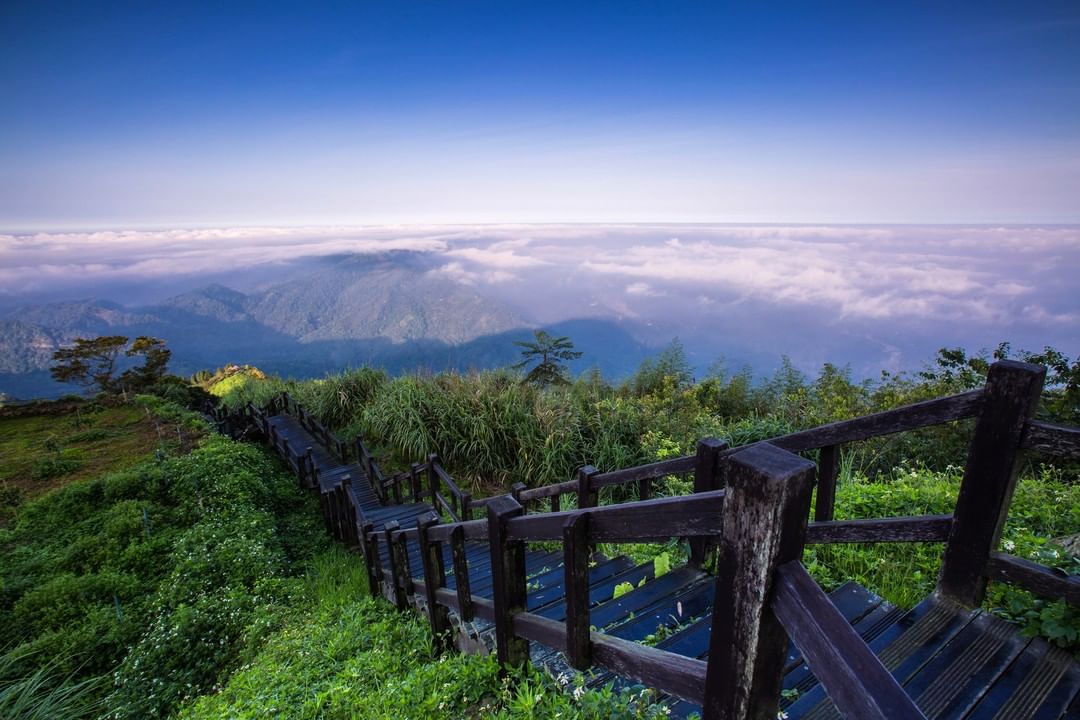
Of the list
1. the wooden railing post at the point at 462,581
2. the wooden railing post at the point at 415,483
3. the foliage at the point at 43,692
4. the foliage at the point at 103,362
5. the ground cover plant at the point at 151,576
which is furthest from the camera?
the foliage at the point at 103,362

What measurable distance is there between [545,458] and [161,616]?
619 centimetres

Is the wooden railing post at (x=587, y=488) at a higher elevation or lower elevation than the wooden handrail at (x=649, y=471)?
lower

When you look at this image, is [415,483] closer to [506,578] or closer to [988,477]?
[506,578]

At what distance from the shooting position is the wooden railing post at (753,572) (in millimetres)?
1091

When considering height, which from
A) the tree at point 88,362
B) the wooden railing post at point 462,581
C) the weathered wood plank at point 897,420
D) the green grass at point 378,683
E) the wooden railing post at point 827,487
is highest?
the weathered wood plank at point 897,420

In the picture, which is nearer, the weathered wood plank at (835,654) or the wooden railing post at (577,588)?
the weathered wood plank at (835,654)

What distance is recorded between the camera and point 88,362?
3297 centimetres

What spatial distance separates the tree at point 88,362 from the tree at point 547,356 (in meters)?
30.6

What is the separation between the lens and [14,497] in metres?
10.4

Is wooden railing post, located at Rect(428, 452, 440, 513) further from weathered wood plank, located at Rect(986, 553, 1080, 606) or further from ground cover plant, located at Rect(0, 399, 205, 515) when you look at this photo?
ground cover plant, located at Rect(0, 399, 205, 515)

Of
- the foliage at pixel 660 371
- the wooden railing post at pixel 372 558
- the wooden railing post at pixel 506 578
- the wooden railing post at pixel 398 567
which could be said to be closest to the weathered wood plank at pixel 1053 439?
the wooden railing post at pixel 506 578

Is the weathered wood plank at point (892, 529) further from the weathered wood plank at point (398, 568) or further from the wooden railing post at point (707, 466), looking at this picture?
the weathered wood plank at point (398, 568)

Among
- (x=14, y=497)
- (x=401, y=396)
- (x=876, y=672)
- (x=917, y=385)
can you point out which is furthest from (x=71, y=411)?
(x=917, y=385)

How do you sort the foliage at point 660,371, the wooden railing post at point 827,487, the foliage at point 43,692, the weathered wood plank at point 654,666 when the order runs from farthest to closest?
the foliage at point 660,371, the foliage at point 43,692, the wooden railing post at point 827,487, the weathered wood plank at point 654,666
